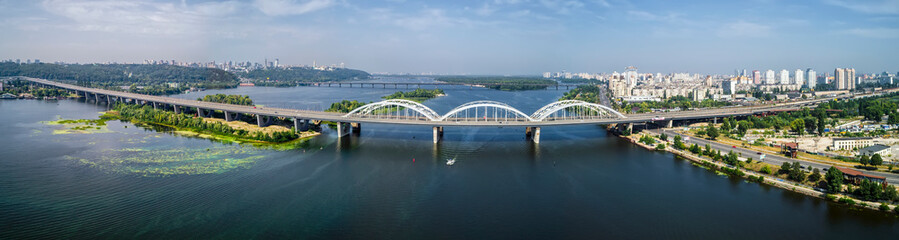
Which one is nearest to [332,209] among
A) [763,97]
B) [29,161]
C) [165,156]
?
[165,156]

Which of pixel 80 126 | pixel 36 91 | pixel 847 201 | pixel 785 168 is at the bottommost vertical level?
pixel 847 201

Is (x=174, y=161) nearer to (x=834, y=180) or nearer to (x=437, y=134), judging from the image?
(x=437, y=134)

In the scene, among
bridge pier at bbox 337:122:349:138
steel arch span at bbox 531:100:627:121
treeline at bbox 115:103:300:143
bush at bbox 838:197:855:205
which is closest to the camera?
bush at bbox 838:197:855:205

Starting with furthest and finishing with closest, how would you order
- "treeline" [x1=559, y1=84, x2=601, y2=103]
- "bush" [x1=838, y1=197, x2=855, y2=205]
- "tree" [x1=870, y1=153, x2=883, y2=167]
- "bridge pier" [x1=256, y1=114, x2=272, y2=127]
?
"treeline" [x1=559, y1=84, x2=601, y2=103], "bridge pier" [x1=256, y1=114, x2=272, y2=127], "tree" [x1=870, y1=153, x2=883, y2=167], "bush" [x1=838, y1=197, x2=855, y2=205]

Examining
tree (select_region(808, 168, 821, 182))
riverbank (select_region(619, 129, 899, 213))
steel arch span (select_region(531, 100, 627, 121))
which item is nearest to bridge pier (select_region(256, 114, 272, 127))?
steel arch span (select_region(531, 100, 627, 121))

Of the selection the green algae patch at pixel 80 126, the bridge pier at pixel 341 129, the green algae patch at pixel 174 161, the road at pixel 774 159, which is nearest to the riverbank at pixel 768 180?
the road at pixel 774 159

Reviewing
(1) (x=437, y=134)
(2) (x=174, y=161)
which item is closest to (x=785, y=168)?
(1) (x=437, y=134)

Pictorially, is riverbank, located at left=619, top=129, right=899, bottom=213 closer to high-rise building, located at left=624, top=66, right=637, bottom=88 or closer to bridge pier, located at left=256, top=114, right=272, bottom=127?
bridge pier, located at left=256, top=114, right=272, bottom=127
